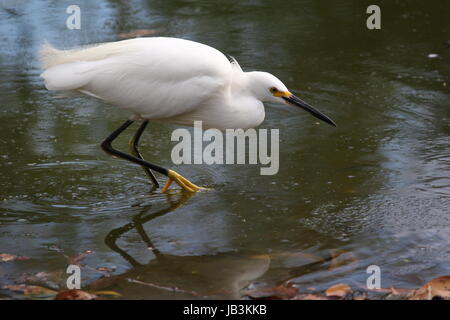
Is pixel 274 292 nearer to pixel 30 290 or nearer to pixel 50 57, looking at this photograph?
pixel 30 290

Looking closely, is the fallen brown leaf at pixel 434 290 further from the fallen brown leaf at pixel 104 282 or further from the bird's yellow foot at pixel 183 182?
the bird's yellow foot at pixel 183 182

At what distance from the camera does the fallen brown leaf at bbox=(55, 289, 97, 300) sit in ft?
13.3

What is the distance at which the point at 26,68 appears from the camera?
329 inches

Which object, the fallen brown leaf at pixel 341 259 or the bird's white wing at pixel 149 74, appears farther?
the bird's white wing at pixel 149 74

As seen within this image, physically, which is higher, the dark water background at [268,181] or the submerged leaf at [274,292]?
the dark water background at [268,181]

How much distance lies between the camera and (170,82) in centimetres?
548

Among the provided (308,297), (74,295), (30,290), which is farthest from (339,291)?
(30,290)

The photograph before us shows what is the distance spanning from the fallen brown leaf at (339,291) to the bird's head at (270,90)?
1749 mm

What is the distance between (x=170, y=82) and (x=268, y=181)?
104 cm

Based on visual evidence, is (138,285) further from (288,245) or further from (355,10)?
(355,10)

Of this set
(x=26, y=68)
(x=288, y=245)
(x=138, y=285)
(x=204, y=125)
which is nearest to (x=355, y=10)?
(x=26, y=68)

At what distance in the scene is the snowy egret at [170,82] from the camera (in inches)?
214

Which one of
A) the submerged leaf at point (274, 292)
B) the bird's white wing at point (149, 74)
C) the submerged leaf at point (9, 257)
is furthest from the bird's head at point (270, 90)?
the submerged leaf at point (9, 257)
